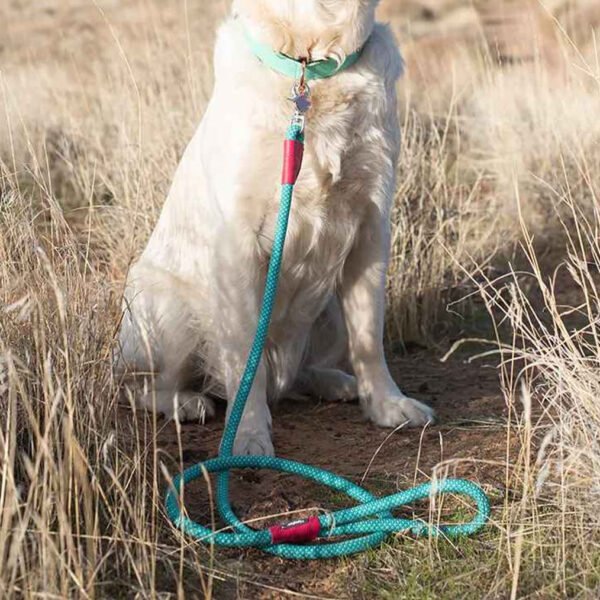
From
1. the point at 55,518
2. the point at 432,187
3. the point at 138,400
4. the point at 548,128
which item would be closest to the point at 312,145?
the point at 138,400

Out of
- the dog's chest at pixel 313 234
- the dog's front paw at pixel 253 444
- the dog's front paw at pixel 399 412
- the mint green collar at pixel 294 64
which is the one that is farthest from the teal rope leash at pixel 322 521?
the mint green collar at pixel 294 64

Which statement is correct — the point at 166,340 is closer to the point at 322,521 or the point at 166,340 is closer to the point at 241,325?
the point at 241,325

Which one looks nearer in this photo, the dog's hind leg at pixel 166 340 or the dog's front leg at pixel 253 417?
the dog's front leg at pixel 253 417

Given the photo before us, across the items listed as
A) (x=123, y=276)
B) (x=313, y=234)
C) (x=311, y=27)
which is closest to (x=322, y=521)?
(x=313, y=234)

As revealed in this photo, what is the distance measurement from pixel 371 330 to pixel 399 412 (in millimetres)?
278

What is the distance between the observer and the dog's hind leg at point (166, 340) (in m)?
3.35

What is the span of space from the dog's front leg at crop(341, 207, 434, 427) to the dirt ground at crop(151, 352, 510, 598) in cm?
6

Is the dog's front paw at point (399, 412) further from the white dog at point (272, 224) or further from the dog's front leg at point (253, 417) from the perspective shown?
the dog's front leg at point (253, 417)

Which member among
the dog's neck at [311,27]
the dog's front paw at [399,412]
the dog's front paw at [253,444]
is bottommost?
the dog's front paw at [399,412]

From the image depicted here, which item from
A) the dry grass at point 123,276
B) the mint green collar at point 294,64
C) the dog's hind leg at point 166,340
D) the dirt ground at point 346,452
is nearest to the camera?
the dry grass at point 123,276

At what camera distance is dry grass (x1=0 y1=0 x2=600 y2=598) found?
6.59 feet

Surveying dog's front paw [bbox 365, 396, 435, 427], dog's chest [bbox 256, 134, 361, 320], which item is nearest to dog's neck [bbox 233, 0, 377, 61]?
dog's chest [bbox 256, 134, 361, 320]

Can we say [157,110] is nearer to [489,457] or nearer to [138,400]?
[138,400]

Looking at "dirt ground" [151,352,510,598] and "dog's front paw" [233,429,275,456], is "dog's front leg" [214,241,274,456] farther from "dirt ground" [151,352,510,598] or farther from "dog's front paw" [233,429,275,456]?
"dirt ground" [151,352,510,598]
